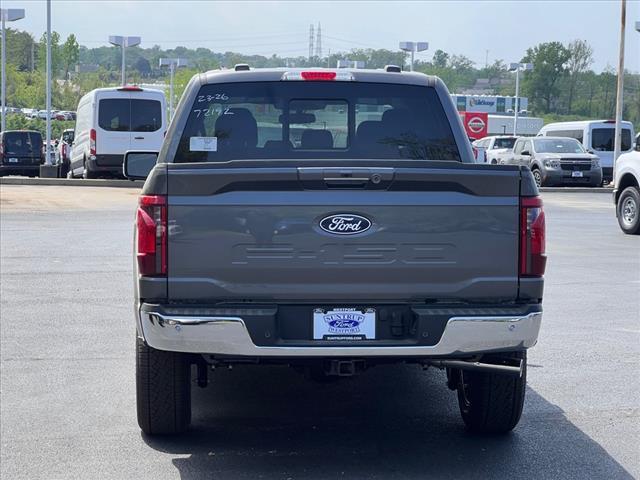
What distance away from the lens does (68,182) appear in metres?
29.0

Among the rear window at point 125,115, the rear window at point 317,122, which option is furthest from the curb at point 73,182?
the rear window at point 317,122

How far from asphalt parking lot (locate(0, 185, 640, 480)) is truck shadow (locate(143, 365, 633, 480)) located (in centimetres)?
1

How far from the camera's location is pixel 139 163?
7406 mm

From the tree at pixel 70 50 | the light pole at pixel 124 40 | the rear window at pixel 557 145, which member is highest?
the tree at pixel 70 50

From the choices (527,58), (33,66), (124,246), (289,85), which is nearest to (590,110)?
(527,58)

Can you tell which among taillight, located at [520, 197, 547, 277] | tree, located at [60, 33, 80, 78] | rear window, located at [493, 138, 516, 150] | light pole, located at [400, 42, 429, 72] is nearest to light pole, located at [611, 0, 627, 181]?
rear window, located at [493, 138, 516, 150]

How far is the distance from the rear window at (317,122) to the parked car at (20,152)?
Answer: 96.9 feet

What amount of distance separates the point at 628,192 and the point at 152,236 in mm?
14731

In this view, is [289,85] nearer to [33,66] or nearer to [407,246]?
[407,246]

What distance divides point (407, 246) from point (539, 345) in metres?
3.98

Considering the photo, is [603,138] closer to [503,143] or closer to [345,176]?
[503,143]

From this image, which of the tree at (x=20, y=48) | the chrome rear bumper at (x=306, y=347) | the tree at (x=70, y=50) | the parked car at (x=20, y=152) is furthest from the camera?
the tree at (x=20, y=48)

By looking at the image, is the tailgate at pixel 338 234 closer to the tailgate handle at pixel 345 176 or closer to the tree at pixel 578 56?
the tailgate handle at pixel 345 176

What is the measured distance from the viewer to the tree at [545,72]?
110 metres
